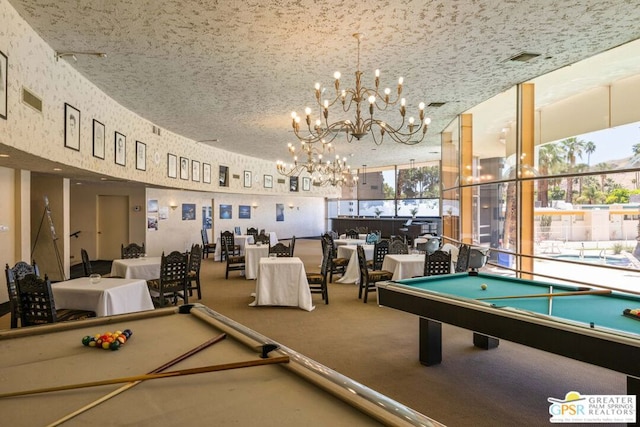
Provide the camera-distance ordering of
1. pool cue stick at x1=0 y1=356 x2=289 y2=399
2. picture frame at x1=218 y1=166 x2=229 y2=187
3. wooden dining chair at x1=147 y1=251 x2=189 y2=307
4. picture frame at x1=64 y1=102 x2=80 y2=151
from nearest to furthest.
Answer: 1. pool cue stick at x1=0 y1=356 x2=289 y2=399
2. picture frame at x1=64 y1=102 x2=80 y2=151
3. wooden dining chair at x1=147 y1=251 x2=189 y2=307
4. picture frame at x1=218 y1=166 x2=229 y2=187

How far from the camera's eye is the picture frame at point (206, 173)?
41.0 feet

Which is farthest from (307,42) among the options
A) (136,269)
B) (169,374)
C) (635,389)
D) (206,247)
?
(206,247)

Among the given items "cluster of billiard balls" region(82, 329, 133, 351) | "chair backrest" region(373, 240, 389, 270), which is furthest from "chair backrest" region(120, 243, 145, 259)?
"cluster of billiard balls" region(82, 329, 133, 351)

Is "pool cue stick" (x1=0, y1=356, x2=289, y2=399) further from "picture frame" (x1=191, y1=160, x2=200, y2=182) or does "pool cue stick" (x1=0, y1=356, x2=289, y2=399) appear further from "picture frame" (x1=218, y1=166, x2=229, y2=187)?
"picture frame" (x1=218, y1=166, x2=229, y2=187)

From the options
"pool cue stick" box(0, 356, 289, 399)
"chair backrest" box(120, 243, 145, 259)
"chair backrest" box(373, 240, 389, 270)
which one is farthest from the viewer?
"chair backrest" box(373, 240, 389, 270)

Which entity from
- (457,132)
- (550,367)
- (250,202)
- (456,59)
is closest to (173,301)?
(550,367)

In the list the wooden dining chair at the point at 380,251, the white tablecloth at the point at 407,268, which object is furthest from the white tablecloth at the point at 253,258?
the white tablecloth at the point at 407,268

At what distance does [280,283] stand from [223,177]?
27.9 ft

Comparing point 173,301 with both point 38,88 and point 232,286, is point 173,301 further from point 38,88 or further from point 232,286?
point 38,88

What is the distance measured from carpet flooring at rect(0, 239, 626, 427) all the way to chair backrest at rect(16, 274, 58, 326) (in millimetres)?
2147

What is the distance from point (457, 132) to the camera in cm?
938

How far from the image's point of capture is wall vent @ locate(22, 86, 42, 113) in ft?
14.3

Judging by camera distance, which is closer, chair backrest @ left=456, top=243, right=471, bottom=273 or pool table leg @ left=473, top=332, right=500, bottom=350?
pool table leg @ left=473, top=332, right=500, bottom=350

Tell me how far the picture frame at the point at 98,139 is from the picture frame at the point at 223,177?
22.3 feet
